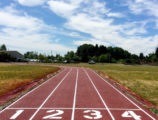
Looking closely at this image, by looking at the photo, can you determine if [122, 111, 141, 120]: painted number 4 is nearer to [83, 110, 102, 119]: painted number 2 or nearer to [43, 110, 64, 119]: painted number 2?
[83, 110, 102, 119]: painted number 2

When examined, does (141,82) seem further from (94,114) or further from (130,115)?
(94,114)

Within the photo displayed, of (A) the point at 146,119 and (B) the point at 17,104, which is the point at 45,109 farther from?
(A) the point at 146,119

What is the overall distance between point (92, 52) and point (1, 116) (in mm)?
126371

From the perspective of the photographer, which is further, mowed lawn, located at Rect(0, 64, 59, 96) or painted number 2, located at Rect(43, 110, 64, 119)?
mowed lawn, located at Rect(0, 64, 59, 96)

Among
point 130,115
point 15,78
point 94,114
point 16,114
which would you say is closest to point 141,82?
point 130,115

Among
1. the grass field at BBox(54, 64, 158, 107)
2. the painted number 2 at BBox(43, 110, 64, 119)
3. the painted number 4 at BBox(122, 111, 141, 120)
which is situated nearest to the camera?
the painted number 2 at BBox(43, 110, 64, 119)

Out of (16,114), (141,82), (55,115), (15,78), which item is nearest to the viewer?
(55,115)

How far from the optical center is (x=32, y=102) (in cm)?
968

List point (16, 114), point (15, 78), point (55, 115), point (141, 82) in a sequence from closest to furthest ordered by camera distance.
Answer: point (55, 115) < point (16, 114) < point (141, 82) < point (15, 78)

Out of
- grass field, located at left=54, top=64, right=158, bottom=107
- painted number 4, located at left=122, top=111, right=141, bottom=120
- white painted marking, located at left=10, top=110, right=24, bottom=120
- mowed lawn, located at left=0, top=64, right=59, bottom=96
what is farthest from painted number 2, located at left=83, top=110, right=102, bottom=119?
mowed lawn, located at left=0, top=64, right=59, bottom=96

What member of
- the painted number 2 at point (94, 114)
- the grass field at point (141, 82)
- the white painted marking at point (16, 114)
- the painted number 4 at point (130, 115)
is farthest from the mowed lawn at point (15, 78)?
the grass field at point (141, 82)

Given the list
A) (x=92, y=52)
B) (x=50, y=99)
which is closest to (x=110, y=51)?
(x=92, y=52)

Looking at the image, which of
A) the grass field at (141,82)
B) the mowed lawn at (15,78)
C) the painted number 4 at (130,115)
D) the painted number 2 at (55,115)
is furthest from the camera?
the mowed lawn at (15,78)

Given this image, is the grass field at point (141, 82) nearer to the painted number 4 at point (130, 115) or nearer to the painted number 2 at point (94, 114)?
the painted number 4 at point (130, 115)
